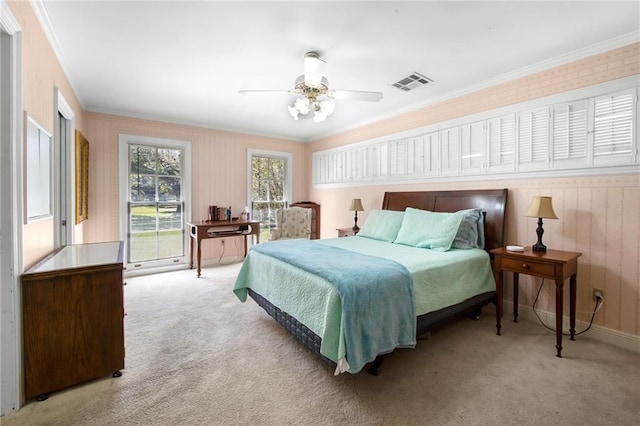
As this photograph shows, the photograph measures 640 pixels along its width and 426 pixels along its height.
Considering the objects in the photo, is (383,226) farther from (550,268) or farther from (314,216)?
(314,216)

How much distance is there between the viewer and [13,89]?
163 centimetres

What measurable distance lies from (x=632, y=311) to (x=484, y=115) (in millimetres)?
2277

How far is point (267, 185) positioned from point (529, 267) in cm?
473

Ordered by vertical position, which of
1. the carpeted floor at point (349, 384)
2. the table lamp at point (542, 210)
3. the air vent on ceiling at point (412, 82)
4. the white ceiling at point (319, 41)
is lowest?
the carpeted floor at point (349, 384)

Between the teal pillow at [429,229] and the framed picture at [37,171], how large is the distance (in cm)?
324

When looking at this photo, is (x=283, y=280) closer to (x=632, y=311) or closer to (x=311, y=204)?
(x=632, y=311)

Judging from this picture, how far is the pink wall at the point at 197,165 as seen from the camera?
434cm

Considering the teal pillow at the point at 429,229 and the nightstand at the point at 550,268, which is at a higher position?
the teal pillow at the point at 429,229

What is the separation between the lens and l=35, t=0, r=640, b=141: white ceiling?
82.0 inches

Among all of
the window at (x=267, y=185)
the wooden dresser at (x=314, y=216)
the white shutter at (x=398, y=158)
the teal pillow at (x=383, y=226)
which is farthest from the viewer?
the wooden dresser at (x=314, y=216)

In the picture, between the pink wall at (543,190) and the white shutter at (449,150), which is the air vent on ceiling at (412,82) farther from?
the white shutter at (449,150)

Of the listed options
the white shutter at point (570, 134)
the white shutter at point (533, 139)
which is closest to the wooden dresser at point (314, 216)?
the white shutter at point (533, 139)

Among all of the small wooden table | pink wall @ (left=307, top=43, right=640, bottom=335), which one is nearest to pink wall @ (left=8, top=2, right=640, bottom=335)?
pink wall @ (left=307, top=43, right=640, bottom=335)

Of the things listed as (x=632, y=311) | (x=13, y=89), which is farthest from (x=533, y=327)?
(x=13, y=89)
